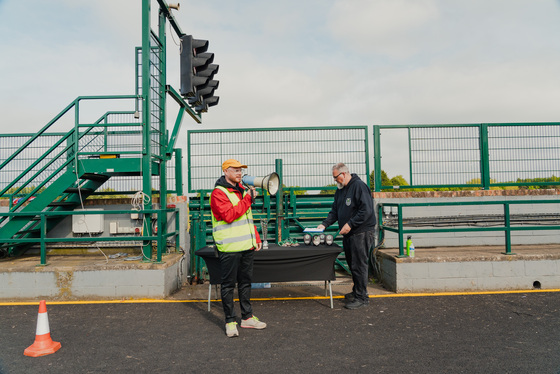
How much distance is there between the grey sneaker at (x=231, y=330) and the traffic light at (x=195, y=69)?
443cm

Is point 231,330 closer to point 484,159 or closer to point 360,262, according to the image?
point 360,262

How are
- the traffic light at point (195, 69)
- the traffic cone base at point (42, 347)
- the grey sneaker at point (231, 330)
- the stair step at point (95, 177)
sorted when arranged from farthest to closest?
the stair step at point (95, 177), the traffic light at point (195, 69), the grey sneaker at point (231, 330), the traffic cone base at point (42, 347)

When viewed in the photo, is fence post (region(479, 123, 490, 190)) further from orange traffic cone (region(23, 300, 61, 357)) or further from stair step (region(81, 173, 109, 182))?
orange traffic cone (region(23, 300, 61, 357))

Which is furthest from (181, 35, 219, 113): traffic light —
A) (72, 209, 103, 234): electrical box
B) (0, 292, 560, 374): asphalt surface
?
(0, 292, 560, 374): asphalt surface

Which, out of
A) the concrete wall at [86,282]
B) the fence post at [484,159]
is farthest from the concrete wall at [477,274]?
the concrete wall at [86,282]

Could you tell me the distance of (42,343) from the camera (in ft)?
13.4

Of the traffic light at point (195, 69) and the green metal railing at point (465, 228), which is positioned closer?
the green metal railing at point (465, 228)

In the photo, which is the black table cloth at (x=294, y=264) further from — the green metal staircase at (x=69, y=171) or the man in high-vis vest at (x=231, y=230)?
the green metal staircase at (x=69, y=171)

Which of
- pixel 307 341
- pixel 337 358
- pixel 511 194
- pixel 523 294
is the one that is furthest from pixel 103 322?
pixel 511 194

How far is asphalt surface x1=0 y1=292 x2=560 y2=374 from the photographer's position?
373 centimetres

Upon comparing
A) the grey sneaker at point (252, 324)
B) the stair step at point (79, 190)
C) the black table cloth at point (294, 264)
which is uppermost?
the stair step at point (79, 190)

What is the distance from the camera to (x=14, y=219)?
6.92 metres

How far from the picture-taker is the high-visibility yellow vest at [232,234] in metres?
4.61

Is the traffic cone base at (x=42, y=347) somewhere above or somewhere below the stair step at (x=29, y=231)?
below
